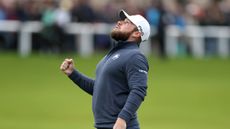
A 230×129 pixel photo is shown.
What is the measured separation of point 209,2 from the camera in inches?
1817

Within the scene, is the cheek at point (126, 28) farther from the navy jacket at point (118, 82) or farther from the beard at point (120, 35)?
the navy jacket at point (118, 82)

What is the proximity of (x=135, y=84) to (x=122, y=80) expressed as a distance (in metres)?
0.38

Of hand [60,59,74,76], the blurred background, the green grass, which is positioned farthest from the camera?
the blurred background

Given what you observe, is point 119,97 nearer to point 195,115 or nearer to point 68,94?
point 195,115

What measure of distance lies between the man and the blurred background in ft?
38.7

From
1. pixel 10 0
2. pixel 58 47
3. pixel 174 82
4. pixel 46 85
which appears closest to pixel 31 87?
pixel 46 85

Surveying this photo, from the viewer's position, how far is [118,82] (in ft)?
35.2

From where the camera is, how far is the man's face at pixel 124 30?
1082 cm

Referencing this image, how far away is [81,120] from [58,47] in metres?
17.2

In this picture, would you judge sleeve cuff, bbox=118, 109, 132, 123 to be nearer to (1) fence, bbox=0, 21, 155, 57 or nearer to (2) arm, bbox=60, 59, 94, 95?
(2) arm, bbox=60, 59, 94, 95

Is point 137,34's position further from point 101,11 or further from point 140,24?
point 101,11

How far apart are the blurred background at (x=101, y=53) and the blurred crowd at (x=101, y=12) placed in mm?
42

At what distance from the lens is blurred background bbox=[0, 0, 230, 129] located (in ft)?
82.4

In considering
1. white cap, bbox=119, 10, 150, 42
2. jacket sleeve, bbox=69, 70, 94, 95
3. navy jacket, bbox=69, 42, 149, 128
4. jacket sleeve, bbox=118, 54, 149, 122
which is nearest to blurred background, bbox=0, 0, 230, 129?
jacket sleeve, bbox=69, 70, 94, 95
